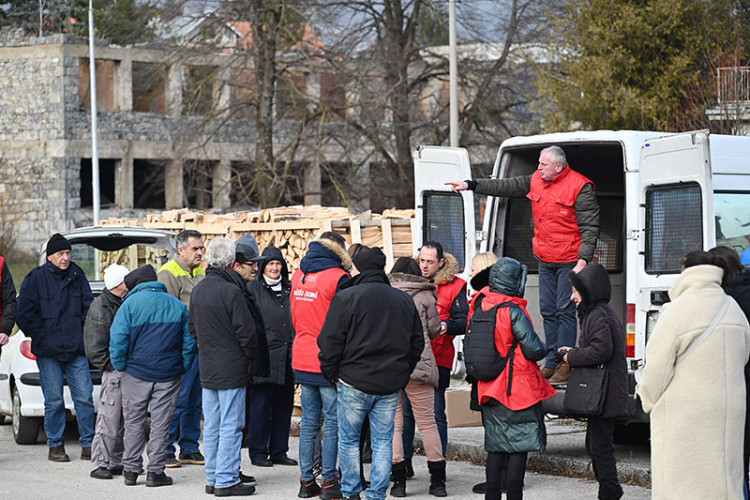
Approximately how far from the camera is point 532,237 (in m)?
10.6

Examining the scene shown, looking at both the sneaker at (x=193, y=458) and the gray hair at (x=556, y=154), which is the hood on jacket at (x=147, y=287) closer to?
the sneaker at (x=193, y=458)

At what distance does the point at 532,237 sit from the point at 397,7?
18.9 metres

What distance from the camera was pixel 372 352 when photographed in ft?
25.7

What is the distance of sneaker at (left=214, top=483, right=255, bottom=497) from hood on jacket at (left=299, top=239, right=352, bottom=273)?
1.69 meters

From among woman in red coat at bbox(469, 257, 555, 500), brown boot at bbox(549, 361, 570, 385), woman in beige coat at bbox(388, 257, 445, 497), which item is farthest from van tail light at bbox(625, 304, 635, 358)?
woman in beige coat at bbox(388, 257, 445, 497)

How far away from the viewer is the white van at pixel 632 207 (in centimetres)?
825

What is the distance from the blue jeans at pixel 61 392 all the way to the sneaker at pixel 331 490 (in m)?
2.87

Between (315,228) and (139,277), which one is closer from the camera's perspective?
(139,277)

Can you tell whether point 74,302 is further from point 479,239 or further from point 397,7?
point 397,7

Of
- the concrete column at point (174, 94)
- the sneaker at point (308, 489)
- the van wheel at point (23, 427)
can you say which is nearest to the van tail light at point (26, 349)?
the van wheel at point (23, 427)

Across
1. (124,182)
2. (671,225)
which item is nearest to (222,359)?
(671,225)

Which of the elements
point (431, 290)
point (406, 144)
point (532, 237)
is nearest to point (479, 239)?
point (532, 237)

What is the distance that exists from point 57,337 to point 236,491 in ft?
8.32

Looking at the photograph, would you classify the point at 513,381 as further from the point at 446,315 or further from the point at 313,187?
the point at 313,187
